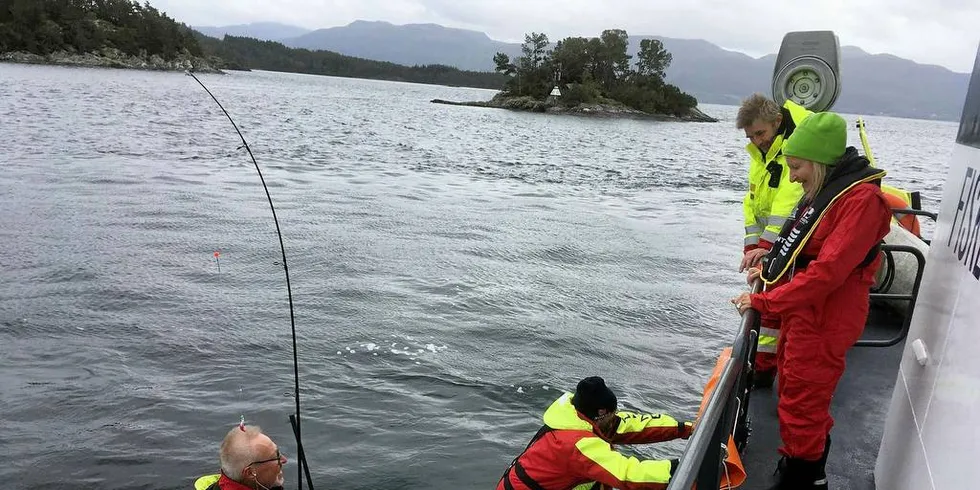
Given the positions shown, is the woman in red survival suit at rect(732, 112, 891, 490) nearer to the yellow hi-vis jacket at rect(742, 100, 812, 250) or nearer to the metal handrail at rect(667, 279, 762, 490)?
the metal handrail at rect(667, 279, 762, 490)

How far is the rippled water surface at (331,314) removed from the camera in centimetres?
686

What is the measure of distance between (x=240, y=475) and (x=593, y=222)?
1514 centimetres

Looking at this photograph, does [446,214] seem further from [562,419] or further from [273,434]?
[562,419]

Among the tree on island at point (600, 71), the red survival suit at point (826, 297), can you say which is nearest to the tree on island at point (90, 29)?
the tree on island at point (600, 71)

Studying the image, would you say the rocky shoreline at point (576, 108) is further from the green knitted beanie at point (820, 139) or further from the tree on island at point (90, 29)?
the green knitted beanie at point (820, 139)

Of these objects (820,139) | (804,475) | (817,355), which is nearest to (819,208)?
(820,139)

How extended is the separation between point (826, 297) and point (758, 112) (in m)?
1.79

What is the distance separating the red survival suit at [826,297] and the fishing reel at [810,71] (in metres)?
4.17

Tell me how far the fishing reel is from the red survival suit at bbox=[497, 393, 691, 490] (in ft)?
14.3

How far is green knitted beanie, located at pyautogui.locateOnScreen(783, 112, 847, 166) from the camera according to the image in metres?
3.26

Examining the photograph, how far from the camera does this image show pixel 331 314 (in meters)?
10.2

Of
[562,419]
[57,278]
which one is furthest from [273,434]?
[57,278]

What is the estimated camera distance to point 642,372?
8750mm

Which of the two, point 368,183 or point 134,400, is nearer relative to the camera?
point 134,400
